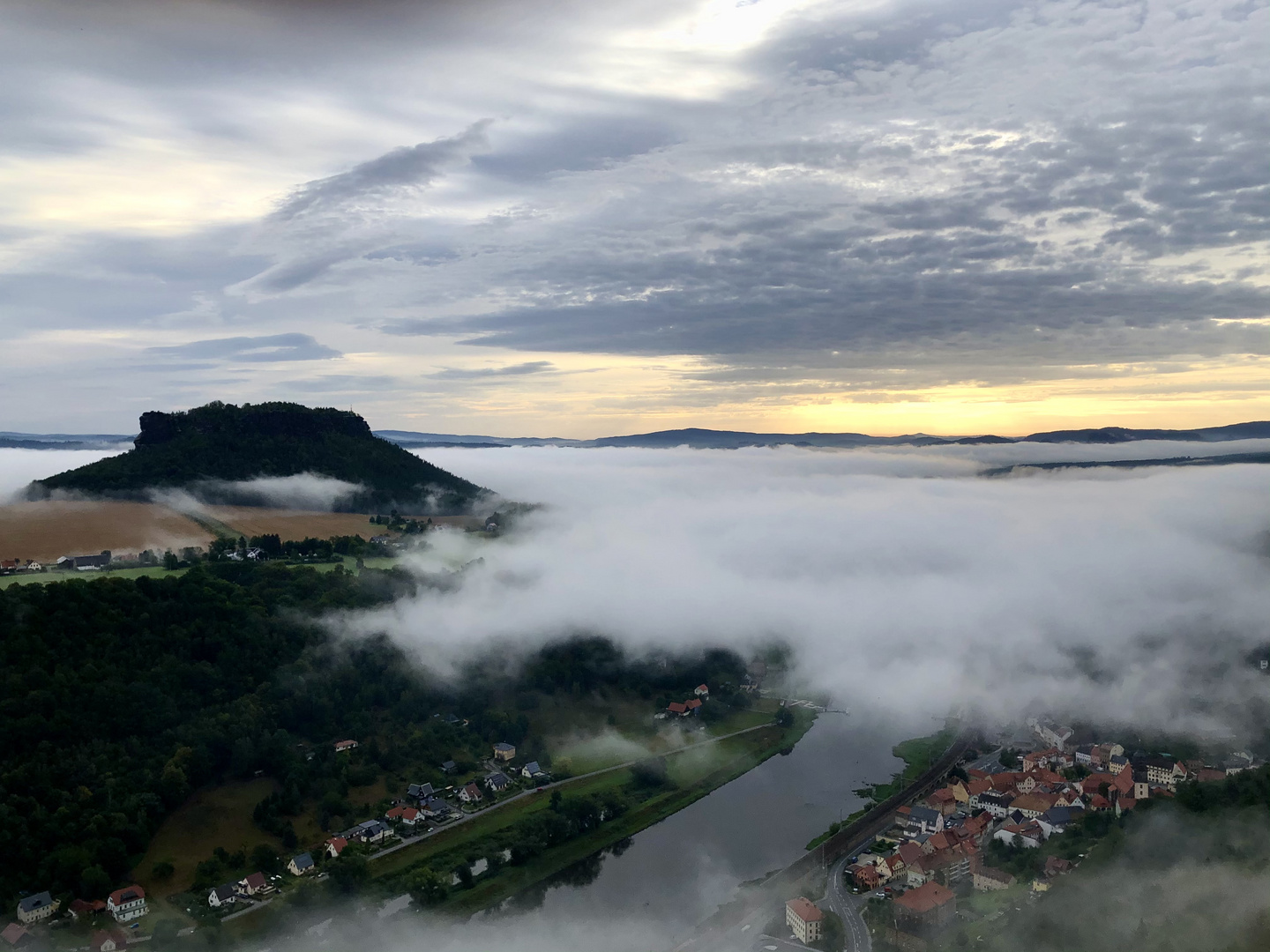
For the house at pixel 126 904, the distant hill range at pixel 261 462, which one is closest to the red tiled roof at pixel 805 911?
the house at pixel 126 904

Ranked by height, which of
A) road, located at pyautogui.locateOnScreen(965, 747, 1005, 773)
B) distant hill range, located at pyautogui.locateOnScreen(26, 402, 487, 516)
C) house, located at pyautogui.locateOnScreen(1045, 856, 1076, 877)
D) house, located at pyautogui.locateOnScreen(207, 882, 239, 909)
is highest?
distant hill range, located at pyautogui.locateOnScreen(26, 402, 487, 516)

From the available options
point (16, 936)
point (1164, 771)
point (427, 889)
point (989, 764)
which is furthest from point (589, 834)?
point (1164, 771)

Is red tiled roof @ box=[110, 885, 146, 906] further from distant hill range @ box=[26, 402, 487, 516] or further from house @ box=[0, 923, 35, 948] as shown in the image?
distant hill range @ box=[26, 402, 487, 516]

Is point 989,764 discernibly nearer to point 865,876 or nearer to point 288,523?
point 865,876

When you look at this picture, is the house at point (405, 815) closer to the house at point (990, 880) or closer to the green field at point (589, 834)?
the green field at point (589, 834)

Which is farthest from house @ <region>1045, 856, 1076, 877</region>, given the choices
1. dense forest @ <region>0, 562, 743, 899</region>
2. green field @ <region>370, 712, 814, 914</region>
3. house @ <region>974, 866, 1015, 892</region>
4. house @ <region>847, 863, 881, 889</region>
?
dense forest @ <region>0, 562, 743, 899</region>
